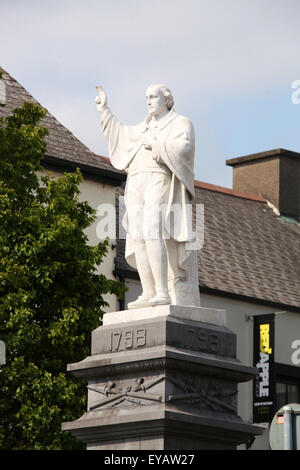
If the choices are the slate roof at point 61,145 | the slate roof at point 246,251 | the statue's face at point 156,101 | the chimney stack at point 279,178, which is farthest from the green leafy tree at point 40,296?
the chimney stack at point 279,178

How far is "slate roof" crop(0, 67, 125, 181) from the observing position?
1264 inches

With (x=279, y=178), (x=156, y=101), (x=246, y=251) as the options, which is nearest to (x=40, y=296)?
(x=156, y=101)

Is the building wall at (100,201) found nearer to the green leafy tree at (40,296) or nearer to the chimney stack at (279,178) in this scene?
the green leafy tree at (40,296)

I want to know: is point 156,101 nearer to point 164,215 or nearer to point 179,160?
point 179,160

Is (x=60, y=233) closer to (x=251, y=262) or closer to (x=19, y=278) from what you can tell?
(x=19, y=278)

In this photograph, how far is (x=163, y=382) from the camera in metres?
14.6

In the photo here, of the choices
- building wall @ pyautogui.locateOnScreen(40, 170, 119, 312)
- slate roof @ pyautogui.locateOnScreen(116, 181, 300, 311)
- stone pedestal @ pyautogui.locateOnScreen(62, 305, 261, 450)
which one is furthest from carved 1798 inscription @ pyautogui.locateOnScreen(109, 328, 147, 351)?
slate roof @ pyautogui.locateOnScreen(116, 181, 300, 311)

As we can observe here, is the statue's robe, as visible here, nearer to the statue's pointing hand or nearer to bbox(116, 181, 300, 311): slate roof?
the statue's pointing hand

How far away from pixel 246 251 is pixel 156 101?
23263 mm

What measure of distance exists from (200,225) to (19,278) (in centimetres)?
1546

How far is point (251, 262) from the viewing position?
38375 millimetres

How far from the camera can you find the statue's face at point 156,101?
52.5 ft

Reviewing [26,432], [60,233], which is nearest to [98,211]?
[60,233]

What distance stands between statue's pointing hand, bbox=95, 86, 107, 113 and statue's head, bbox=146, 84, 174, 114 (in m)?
0.62
